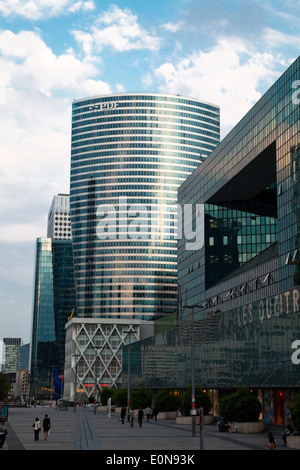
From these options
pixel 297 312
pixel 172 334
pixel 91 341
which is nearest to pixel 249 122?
pixel 172 334

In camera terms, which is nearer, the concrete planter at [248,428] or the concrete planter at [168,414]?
the concrete planter at [248,428]

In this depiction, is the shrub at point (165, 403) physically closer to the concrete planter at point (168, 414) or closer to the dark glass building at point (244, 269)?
the concrete planter at point (168, 414)

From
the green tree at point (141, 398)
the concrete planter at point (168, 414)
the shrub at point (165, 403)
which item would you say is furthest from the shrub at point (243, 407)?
the green tree at point (141, 398)

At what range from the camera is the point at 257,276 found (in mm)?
88500

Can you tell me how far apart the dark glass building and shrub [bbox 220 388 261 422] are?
3546 mm

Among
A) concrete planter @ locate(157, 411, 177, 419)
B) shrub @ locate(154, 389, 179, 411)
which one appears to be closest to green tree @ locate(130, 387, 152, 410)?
shrub @ locate(154, 389, 179, 411)

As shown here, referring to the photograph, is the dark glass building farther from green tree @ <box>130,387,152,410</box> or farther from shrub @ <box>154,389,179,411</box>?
green tree @ <box>130,387,152,410</box>

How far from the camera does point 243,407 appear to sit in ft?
158

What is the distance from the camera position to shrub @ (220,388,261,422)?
47.9 m

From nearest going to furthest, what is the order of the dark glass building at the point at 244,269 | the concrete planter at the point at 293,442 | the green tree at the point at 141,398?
the concrete planter at the point at 293,442 < the dark glass building at the point at 244,269 < the green tree at the point at 141,398

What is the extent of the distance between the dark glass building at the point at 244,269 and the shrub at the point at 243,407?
3.55 meters

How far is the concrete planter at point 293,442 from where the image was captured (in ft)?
116

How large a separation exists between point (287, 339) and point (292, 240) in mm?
25499
